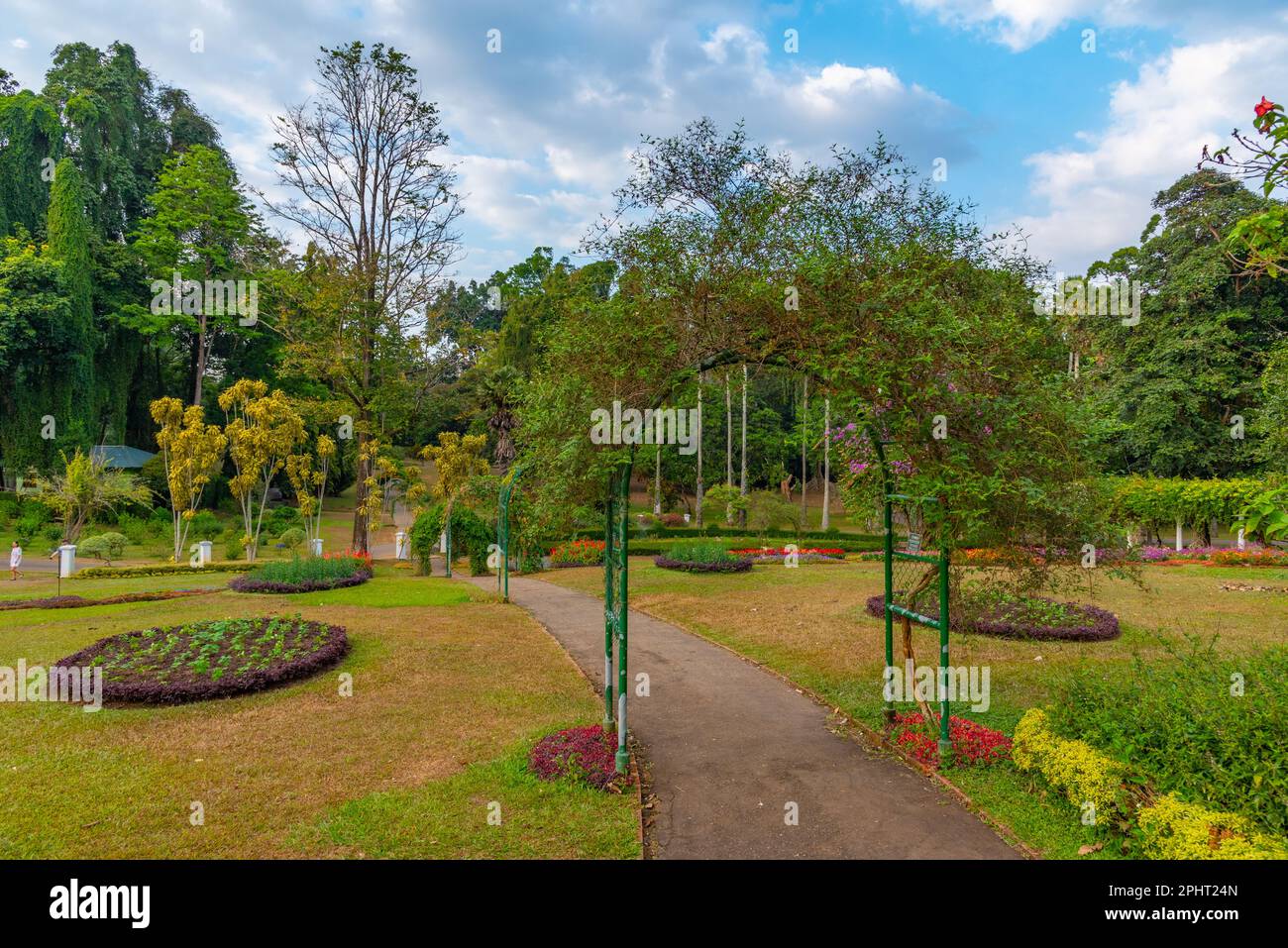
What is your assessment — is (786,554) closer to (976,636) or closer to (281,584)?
(976,636)

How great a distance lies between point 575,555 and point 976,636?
1231 centimetres

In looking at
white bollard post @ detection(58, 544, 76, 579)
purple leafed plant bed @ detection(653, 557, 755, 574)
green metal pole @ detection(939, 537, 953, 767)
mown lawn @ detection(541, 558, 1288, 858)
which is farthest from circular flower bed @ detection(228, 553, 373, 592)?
green metal pole @ detection(939, 537, 953, 767)

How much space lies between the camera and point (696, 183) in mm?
7891

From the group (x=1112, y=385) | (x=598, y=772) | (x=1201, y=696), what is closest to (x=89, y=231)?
(x=598, y=772)

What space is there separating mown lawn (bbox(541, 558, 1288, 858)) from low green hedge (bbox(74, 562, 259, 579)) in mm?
7900

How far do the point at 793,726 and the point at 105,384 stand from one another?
115 feet

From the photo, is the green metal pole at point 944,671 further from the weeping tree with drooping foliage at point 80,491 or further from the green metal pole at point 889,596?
the weeping tree with drooping foliage at point 80,491

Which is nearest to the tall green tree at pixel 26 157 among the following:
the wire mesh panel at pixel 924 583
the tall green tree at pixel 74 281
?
the tall green tree at pixel 74 281

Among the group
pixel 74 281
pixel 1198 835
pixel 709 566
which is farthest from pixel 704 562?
pixel 74 281

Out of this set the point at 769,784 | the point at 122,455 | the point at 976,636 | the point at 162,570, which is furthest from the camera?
the point at 122,455

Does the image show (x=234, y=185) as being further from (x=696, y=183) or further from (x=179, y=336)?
(x=696, y=183)

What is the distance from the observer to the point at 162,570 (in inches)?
675

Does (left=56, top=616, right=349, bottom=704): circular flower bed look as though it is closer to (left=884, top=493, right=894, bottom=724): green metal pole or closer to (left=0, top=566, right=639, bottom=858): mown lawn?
(left=0, top=566, right=639, bottom=858): mown lawn

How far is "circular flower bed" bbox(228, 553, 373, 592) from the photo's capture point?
14.4m
